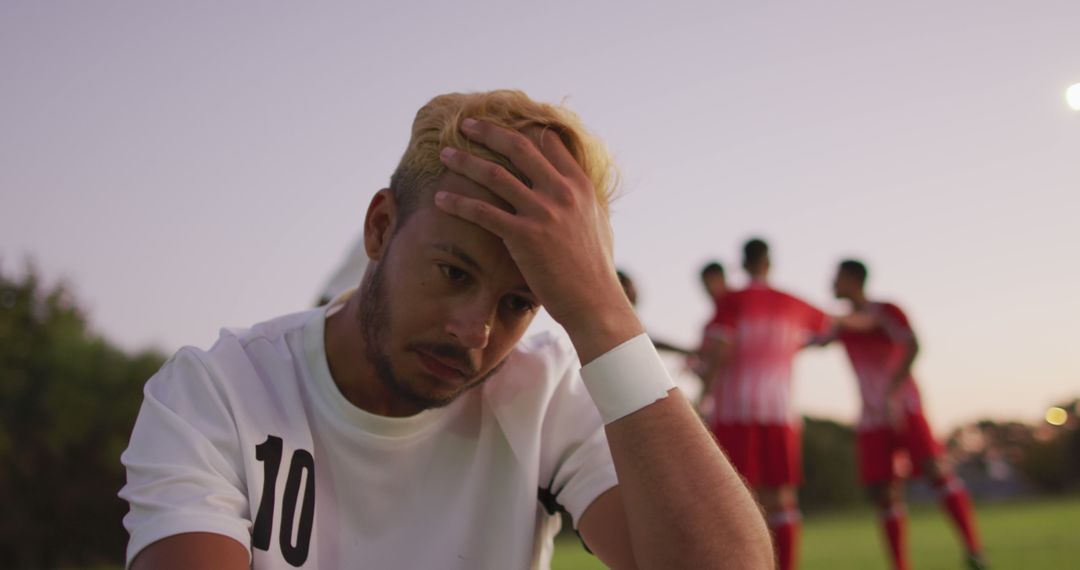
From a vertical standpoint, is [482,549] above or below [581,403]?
below

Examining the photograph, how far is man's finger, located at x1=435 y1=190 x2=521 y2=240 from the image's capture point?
1.74 m

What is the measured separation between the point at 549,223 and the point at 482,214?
128 mm

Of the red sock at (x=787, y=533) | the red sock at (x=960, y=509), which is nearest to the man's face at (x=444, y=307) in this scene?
the red sock at (x=787, y=533)

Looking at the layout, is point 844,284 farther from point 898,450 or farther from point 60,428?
point 60,428

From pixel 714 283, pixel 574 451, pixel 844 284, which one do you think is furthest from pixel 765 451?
pixel 574 451

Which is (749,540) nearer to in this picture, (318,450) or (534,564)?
(534,564)

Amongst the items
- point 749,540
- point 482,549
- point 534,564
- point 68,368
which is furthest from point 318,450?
point 68,368

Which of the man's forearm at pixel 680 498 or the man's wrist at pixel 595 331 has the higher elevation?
the man's wrist at pixel 595 331

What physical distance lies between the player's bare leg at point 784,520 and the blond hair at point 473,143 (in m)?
6.21

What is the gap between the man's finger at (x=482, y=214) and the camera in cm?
174

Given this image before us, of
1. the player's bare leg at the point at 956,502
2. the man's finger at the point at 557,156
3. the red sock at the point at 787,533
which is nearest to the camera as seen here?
the man's finger at the point at 557,156

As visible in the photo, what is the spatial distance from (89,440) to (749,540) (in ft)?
114

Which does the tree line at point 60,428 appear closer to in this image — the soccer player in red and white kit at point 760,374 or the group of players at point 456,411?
the soccer player in red and white kit at point 760,374

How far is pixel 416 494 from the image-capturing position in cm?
195
